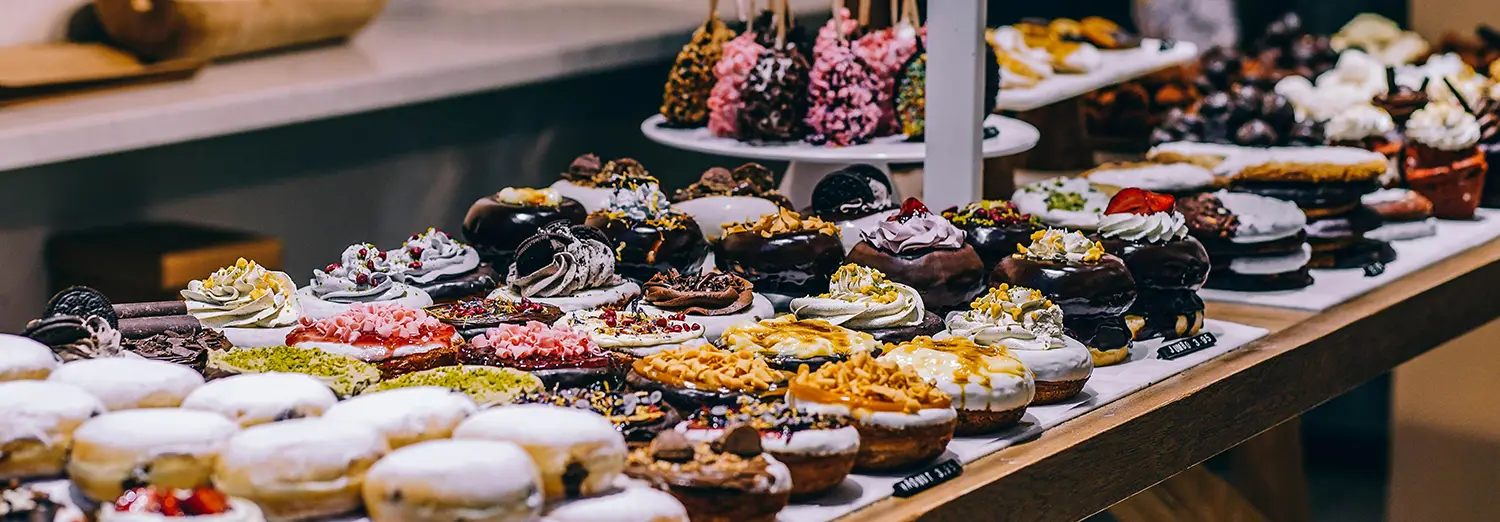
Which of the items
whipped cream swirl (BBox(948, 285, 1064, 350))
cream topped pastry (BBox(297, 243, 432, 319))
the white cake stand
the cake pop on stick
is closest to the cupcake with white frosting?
cream topped pastry (BBox(297, 243, 432, 319))

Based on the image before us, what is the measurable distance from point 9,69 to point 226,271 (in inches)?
72.7

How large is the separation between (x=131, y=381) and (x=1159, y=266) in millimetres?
1766

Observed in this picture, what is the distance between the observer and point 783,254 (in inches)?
118

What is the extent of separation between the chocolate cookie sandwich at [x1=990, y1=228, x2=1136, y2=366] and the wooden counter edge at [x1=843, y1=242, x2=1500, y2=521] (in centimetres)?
12

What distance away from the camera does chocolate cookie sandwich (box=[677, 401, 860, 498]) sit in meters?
2.08

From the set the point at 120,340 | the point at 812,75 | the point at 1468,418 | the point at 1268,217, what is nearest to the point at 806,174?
the point at 812,75

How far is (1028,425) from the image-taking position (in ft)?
8.23

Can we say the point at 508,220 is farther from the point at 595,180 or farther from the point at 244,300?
the point at 244,300

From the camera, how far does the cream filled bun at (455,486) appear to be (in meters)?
1.74

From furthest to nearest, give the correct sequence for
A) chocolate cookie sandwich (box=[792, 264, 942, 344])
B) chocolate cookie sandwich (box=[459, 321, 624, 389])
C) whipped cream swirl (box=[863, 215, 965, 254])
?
whipped cream swirl (box=[863, 215, 965, 254]), chocolate cookie sandwich (box=[792, 264, 942, 344]), chocolate cookie sandwich (box=[459, 321, 624, 389])

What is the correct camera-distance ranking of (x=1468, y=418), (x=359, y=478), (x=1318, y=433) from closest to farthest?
(x=359, y=478) < (x=1468, y=418) < (x=1318, y=433)

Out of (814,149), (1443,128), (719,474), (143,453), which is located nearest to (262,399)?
(143,453)

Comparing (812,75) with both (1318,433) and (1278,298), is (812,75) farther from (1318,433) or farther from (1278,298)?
(1318,433)

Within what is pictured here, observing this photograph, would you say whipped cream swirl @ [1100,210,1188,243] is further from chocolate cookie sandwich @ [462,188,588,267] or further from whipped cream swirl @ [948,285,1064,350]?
chocolate cookie sandwich @ [462,188,588,267]
